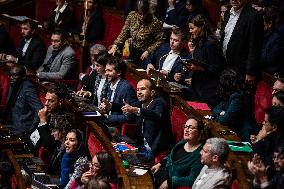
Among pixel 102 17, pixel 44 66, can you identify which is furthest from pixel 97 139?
pixel 102 17

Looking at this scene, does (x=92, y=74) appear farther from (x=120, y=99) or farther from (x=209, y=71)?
(x=209, y=71)

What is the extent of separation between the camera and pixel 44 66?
434cm

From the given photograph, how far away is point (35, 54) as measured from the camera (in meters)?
4.41

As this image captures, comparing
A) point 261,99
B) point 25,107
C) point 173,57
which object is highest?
point 173,57

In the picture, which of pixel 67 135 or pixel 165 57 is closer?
pixel 67 135

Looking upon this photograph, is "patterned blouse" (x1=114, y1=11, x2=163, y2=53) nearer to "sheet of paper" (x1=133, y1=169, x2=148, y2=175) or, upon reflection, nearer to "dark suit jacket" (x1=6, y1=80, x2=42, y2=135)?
"dark suit jacket" (x1=6, y1=80, x2=42, y2=135)

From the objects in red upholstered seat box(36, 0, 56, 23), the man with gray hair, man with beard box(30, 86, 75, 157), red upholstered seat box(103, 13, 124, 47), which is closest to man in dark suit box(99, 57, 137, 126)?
man with beard box(30, 86, 75, 157)

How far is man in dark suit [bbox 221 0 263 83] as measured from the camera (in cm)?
328

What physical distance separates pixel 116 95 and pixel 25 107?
1.77 ft

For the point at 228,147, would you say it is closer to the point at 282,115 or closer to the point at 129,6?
the point at 282,115

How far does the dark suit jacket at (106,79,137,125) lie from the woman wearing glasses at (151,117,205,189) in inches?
23.1

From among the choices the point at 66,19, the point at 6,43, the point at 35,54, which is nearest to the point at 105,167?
the point at 35,54

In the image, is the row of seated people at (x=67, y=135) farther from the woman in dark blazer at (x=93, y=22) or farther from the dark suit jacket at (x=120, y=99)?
the woman in dark blazer at (x=93, y=22)

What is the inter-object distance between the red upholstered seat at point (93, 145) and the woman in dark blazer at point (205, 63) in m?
0.65
